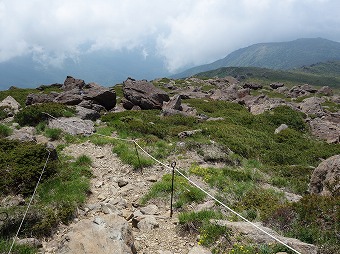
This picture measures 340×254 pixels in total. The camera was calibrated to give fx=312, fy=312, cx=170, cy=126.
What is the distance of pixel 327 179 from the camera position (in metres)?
15.7

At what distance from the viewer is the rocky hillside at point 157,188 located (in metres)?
9.46

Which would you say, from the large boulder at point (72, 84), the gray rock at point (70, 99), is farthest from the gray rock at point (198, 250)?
the large boulder at point (72, 84)

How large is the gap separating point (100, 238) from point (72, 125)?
55.7ft

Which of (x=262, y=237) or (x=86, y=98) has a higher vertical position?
(x=86, y=98)

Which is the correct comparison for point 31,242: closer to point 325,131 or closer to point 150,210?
point 150,210

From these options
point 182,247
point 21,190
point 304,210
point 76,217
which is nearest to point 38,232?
point 76,217

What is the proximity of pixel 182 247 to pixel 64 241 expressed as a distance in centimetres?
364

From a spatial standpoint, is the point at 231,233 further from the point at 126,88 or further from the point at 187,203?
the point at 126,88

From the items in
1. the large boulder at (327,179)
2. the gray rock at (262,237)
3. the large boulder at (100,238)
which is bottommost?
the large boulder at (327,179)

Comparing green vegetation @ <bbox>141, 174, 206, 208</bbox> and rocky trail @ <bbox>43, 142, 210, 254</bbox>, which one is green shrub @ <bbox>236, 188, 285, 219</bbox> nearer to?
green vegetation @ <bbox>141, 174, 206, 208</bbox>

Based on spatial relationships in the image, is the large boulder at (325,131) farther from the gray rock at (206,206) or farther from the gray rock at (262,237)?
the gray rock at (262,237)

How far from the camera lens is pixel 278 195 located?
51.9 feet

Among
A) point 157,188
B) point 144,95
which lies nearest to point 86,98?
point 144,95

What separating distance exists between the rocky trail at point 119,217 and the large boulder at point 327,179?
300 inches
